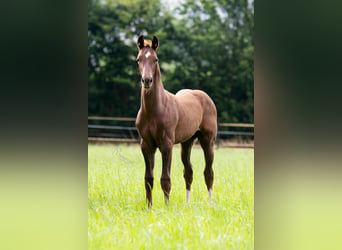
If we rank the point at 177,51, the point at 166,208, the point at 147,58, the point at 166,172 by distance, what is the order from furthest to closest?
the point at 177,51 → the point at 166,172 → the point at 147,58 → the point at 166,208

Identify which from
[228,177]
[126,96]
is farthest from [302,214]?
[126,96]

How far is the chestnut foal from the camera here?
274 centimetres

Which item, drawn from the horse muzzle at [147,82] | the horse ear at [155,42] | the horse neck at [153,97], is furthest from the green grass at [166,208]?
the horse ear at [155,42]

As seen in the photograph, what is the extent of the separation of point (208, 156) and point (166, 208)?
32.9 inches

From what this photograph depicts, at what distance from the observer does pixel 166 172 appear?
9.33 ft

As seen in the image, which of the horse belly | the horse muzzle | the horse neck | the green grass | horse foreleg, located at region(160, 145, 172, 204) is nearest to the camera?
the green grass

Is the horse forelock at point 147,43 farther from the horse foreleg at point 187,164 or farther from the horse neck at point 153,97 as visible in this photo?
the horse foreleg at point 187,164

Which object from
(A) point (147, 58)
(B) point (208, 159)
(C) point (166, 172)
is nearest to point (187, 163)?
(B) point (208, 159)

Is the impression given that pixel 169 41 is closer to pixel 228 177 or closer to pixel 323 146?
pixel 228 177

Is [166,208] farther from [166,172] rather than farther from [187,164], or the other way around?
[187,164]

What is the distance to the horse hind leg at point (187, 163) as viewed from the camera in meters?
2.84

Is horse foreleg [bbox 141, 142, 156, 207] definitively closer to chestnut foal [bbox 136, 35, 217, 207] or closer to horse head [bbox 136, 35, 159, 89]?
chestnut foal [bbox 136, 35, 217, 207]

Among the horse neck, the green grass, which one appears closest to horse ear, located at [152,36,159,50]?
the horse neck

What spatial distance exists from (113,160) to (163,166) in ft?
1.48
